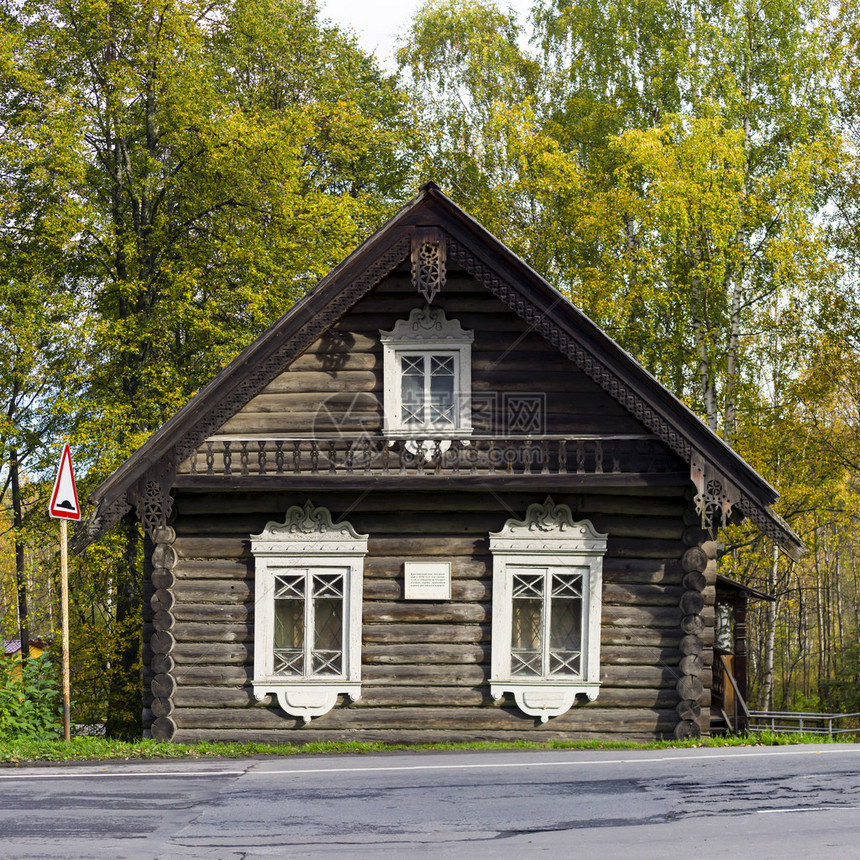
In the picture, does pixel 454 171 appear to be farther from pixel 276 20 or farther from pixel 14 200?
pixel 14 200

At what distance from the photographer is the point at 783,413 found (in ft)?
94.4

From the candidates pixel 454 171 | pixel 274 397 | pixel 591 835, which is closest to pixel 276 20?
pixel 454 171

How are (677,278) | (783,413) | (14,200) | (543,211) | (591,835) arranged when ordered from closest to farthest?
(591,835)
(14,200)
(677,278)
(783,413)
(543,211)

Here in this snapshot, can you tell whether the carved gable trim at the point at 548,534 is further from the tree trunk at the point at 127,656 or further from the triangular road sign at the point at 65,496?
the tree trunk at the point at 127,656

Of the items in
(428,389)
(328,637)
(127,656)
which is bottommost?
(127,656)

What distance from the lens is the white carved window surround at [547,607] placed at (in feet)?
45.8

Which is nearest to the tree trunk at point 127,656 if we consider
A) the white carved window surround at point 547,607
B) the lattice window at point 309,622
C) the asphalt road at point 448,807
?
the lattice window at point 309,622

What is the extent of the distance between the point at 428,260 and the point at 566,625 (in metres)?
5.56

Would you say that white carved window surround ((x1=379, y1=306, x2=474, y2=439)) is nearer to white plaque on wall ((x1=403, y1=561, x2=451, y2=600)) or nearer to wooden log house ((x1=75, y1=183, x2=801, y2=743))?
wooden log house ((x1=75, y1=183, x2=801, y2=743))

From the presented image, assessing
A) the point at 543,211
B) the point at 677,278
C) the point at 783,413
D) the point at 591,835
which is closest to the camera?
the point at 591,835

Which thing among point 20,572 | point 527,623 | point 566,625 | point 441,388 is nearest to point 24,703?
point 527,623

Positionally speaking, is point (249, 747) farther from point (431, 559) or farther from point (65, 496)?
point (65, 496)

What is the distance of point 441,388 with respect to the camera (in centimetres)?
1476

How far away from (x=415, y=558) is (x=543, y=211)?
18910 millimetres
